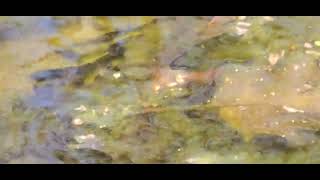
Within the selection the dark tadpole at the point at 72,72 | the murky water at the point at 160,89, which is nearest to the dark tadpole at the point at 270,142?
the murky water at the point at 160,89

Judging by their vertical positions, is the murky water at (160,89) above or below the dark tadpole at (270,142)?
above

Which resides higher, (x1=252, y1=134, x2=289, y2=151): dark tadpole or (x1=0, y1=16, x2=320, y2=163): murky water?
(x1=0, y1=16, x2=320, y2=163): murky water

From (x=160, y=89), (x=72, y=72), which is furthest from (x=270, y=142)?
(x=72, y=72)

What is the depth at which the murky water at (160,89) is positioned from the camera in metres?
1.23

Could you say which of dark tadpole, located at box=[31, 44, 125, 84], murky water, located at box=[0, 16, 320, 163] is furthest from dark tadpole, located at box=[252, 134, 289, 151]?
dark tadpole, located at box=[31, 44, 125, 84]

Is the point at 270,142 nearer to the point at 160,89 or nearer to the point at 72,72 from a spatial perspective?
the point at 160,89

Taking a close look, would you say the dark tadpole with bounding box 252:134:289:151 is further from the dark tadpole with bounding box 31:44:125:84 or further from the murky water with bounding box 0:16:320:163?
the dark tadpole with bounding box 31:44:125:84

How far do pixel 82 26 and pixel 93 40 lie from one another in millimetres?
51

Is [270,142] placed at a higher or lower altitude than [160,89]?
lower

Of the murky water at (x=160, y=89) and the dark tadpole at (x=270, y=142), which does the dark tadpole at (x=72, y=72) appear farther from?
the dark tadpole at (x=270, y=142)

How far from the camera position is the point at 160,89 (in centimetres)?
126

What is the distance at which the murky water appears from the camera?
1.23 m
